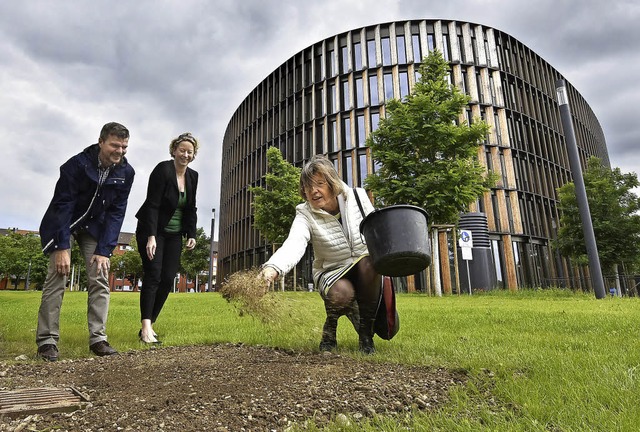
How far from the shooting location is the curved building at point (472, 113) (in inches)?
1126

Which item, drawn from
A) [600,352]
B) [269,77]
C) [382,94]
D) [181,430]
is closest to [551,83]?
[382,94]

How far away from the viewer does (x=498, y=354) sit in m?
3.17

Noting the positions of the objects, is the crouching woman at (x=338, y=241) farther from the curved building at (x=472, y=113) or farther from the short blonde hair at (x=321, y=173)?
the curved building at (x=472, y=113)

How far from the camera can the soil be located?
198cm

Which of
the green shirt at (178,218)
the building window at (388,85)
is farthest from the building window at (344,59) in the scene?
the green shirt at (178,218)

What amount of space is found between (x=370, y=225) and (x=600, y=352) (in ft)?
6.31

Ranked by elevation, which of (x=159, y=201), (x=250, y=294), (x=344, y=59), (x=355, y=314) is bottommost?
(x=355, y=314)

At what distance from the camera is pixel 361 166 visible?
1211 inches

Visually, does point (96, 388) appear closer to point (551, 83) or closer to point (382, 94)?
point (382, 94)

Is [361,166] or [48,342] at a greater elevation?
[361,166]

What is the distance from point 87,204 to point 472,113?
2944cm

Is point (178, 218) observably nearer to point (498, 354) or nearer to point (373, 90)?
point (498, 354)

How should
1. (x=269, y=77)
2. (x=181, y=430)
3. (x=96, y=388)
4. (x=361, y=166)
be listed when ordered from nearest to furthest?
(x=181, y=430), (x=96, y=388), (x=361, y=166), (x=269, y=77)

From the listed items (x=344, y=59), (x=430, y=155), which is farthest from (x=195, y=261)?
(x=430, y=155)
